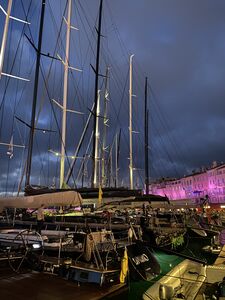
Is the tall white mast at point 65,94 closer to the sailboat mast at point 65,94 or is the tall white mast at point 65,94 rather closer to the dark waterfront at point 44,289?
the sailboat mast at point 65,94

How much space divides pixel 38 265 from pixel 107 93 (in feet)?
97.3

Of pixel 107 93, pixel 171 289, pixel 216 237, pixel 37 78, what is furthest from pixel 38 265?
pixel 107 93

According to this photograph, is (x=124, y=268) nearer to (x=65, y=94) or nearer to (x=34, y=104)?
(x=34, y=104)

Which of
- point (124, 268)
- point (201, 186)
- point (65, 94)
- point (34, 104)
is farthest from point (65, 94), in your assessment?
point (201, 186)

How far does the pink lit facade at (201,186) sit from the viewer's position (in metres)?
82.6

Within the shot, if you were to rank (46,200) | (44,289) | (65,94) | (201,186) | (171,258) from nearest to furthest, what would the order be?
(44,289), (46,200), (171,258), (65,94), (201,186)

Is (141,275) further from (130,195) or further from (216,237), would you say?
(216,237)

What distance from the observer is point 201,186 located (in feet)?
299

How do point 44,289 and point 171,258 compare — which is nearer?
point 44,289

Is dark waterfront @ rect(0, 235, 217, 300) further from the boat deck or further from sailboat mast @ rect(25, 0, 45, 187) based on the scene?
sailboat mast @ rect(25, 0, 45, 187)

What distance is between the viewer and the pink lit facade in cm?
8262

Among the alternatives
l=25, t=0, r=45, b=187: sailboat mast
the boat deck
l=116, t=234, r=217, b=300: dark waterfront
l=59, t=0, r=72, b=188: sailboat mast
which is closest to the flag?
the boat deck

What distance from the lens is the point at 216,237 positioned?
21859mm

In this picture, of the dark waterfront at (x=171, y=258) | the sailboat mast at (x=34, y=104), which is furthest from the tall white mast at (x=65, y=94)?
the dark waterfront at (x=171, y=258)
